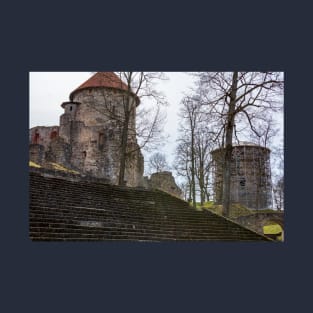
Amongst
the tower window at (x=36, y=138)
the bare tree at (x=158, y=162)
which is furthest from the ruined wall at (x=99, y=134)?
the tower window at (x=36, y=138)

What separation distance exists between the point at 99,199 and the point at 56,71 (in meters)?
3.10

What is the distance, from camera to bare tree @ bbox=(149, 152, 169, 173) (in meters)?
11.6

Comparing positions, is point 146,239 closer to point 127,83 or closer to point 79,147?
point 127,83

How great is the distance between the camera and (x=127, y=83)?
12.8 meters

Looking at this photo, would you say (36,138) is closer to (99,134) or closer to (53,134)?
(53,134)

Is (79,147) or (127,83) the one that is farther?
(79,147)

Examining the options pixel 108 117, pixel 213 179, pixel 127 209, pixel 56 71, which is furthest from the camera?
pixel 108 117

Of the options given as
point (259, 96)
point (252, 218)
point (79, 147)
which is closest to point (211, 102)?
point (259, 96)

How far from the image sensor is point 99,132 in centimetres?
1645

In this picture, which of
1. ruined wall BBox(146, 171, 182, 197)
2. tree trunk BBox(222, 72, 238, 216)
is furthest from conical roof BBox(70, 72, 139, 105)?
tree trunk BBox(222, 72, 238, 216)

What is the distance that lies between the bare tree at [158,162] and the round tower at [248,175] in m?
1.26

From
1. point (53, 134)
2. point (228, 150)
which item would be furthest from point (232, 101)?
point (53, 134)

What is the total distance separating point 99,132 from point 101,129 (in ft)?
1.07

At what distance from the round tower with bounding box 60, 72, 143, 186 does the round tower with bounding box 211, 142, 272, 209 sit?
7.27 feet
